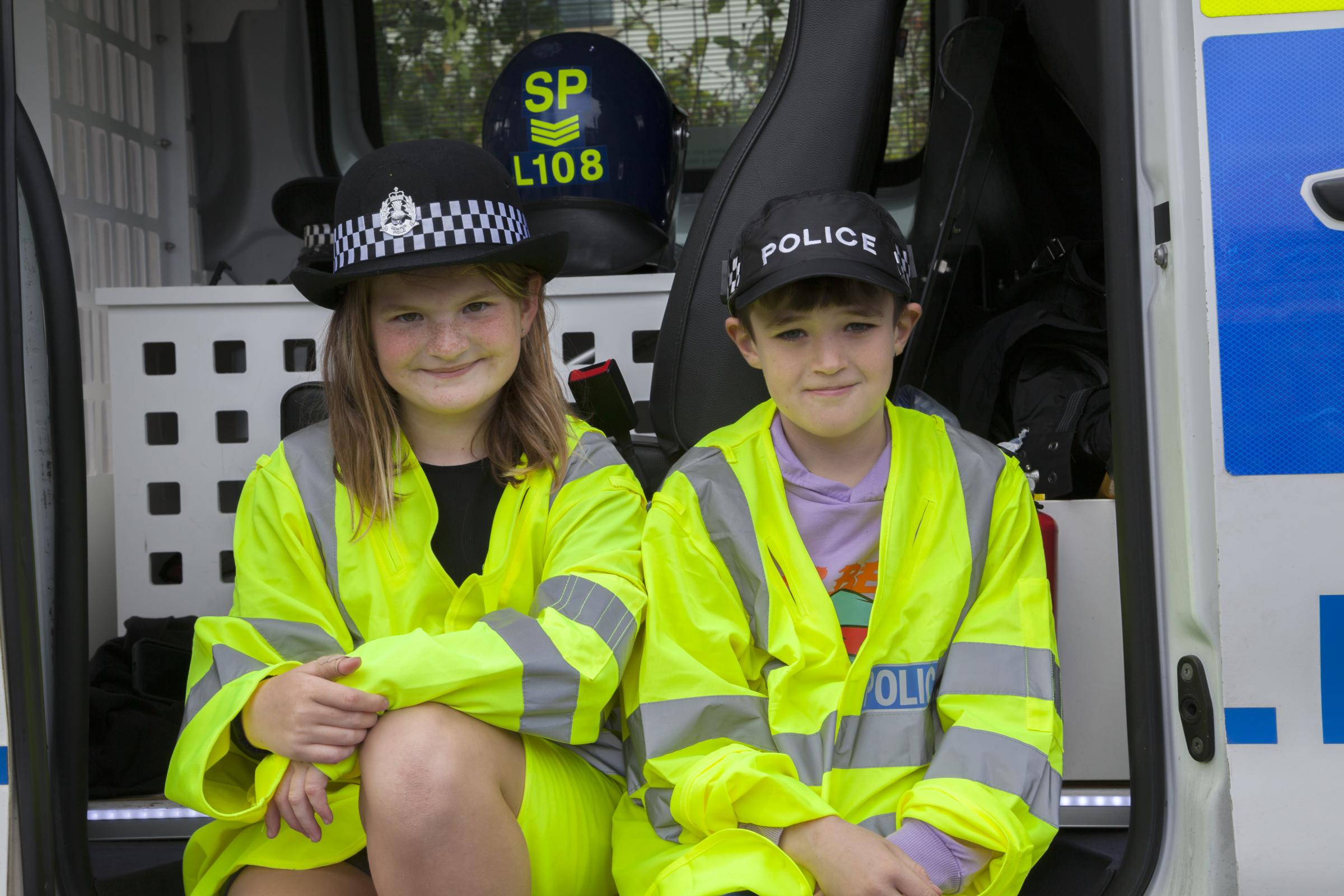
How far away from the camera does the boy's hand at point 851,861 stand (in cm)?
127

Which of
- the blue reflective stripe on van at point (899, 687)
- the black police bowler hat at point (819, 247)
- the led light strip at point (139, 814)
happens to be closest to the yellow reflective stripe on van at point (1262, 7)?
the black police bowler hat at point (819, 247)

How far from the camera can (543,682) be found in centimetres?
138

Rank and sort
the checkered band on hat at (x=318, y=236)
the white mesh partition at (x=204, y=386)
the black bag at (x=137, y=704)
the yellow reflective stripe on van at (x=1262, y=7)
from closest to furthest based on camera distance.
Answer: the yellow reflective stripe on van at (x=1262, y=7) → the black bag at (x=137, y=704) → the white mesh partition at (x=204, y=386) → the checkered band on hat at (x=318, y=236)

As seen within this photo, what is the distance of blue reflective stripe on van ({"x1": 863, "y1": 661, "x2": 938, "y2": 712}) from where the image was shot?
4.86 ft

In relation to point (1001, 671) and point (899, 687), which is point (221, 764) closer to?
point (899, 687)

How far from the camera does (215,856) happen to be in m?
1.49

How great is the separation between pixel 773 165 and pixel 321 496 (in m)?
0.83

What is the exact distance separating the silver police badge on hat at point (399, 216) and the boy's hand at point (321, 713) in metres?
0.56

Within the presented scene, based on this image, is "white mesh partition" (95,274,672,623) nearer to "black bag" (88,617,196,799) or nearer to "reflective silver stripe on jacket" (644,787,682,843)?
"black bag" (88,617,196,799)

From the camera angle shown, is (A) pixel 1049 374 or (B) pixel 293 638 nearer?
(B) pixel 293 638

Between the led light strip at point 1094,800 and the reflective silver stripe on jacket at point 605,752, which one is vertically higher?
the reflective silver stripe on jacket at point 605,752

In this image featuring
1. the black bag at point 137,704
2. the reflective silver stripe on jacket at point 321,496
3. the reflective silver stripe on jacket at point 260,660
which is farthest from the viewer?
the black bag at point 137,704

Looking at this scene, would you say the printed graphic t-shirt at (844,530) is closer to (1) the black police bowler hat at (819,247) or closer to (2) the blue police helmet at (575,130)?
(1) the black police bowler hat at (819,247)

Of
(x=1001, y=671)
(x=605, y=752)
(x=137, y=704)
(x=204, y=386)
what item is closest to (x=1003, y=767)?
(x=1001, y=671)
